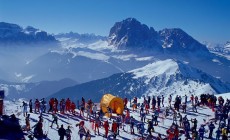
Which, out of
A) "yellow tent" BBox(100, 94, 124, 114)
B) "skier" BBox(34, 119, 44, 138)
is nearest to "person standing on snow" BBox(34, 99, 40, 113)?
"yellow tent" BBox(100, 94, 124, 114)

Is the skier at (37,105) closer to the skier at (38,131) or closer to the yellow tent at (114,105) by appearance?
the yellow tent at (114,105)

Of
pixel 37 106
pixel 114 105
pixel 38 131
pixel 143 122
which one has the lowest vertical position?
pixel 143 122

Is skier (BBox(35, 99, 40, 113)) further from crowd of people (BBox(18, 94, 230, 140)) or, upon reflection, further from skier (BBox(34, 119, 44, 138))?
skier (BBox(34, 119, 44, 138))

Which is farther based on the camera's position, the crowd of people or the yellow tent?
the yellow tent

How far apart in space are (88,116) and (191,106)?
21748 mm

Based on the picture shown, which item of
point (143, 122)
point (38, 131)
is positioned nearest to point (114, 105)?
point (143, 122)

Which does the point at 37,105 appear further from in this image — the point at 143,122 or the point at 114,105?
the point at 143,122

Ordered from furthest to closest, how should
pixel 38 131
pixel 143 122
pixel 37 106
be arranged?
pixel 37 106 → pixel 143 122 → pixel 38 131

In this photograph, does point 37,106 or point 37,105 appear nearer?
point 37,105

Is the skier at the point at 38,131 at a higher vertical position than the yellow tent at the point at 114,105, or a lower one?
lower

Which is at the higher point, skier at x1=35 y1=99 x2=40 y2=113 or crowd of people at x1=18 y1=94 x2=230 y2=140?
skier at x1=35 y1=99 x2=40 y2=113

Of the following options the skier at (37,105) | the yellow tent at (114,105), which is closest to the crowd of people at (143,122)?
the skier at (37,105)

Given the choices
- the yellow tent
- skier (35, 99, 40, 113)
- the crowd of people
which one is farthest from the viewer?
the yellow tent

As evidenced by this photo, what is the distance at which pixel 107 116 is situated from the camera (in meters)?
64.7
